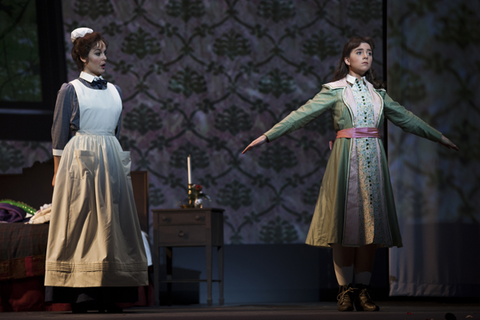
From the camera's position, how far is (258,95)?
180 inches

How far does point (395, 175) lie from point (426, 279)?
740mm

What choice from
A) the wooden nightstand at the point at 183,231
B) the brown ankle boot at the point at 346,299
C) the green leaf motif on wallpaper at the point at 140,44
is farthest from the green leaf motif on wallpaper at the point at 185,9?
the brown ankle boot at the point at 346,299

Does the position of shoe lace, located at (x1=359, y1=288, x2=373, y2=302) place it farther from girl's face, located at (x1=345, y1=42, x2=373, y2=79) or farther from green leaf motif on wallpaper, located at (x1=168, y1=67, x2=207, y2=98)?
green leaf motif on wallpaper, located at (x1=168, y1=67, x2=207, y2=98)

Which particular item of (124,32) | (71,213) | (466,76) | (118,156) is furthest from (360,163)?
(124,32)

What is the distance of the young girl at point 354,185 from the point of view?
2764 millimetres

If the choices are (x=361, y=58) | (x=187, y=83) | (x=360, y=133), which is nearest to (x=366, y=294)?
(x=360, y=133)

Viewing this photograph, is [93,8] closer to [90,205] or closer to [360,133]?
[90,205]

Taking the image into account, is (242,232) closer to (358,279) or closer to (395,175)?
(395,175)

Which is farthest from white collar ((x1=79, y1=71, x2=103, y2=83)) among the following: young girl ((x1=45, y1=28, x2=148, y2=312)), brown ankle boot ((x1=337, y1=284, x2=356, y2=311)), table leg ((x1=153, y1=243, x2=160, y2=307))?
brown ankle boot ((x1=337, y1=284, x2=356, y2=311))

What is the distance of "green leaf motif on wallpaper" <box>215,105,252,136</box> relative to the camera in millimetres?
4539

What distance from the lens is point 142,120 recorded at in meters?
4.53

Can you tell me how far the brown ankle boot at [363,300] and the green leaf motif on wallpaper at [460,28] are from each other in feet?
6.97

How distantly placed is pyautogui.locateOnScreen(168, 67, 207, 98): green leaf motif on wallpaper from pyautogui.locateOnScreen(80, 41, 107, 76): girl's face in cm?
166

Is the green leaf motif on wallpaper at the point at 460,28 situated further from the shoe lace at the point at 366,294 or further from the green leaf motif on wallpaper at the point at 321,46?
the shoe lace at the point at 366,294
